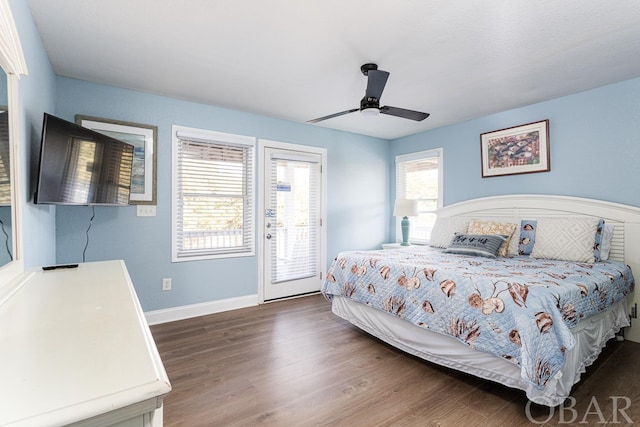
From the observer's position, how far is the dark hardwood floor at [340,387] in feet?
5.92

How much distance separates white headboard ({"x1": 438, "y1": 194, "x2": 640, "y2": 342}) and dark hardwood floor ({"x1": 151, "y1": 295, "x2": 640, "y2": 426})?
0.79 metres

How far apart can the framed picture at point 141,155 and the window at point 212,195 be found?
213mm

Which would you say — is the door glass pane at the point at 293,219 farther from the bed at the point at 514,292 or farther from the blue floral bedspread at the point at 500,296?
the blue floral bedspread at the point at 500,296

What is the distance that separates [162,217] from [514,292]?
3.21m

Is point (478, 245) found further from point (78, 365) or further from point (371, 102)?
point (78, 365)

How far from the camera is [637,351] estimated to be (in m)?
2.64

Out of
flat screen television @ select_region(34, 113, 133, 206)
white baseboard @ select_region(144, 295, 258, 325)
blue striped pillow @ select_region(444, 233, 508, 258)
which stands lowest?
white baseboard @ select_region(144, 295, 258, 325)

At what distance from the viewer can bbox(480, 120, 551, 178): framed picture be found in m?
3.45

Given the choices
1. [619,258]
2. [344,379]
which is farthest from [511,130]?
[344,379]

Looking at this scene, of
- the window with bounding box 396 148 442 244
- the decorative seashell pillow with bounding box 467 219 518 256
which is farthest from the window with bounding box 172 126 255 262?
the decorative seashell pillow with bounding box 467 219 518 256

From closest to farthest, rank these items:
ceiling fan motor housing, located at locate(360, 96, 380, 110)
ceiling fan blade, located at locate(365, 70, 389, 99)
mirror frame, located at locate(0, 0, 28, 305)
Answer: mirror frame, located at locate(0, 0, 28, 305) → ceiling fan blade, located at locate(365, 70, 389, 99) → ceiling fan motor housing, located at locate(360, 96, 380, 110)

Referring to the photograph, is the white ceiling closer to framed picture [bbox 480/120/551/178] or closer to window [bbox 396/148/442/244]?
framed picture [bbox 480/120/551/178]

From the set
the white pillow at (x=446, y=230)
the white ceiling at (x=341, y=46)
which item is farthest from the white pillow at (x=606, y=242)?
the white ceiling at (x=341, y=46)

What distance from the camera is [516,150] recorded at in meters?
3.64
